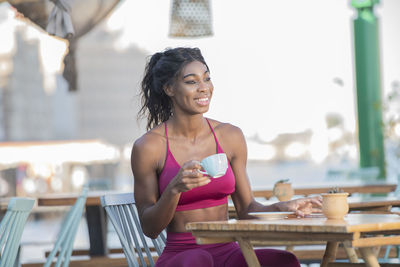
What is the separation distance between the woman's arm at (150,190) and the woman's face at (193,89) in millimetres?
157

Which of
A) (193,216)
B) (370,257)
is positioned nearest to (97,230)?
(193,216)

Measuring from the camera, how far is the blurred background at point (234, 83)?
4.95 m

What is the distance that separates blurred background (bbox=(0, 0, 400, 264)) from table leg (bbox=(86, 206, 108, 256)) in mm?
888

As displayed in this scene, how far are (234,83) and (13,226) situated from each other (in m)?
17.3

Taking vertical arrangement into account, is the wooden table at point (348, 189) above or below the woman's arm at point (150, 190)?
below

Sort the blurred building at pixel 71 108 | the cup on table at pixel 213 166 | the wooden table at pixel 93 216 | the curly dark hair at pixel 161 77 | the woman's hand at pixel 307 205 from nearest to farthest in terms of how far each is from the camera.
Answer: the cup on table at pixel 213 166 → the woman's hand at pixel 307 205 → the curly dark hair at pixel 161 77 → the wooden table at pixel 93 216 → the blurred building at pixel 71 108

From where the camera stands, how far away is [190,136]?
2.41 meters

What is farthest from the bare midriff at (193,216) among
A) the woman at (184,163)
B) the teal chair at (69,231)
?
the teal chair at (69,231)

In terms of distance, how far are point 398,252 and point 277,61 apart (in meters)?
15.7

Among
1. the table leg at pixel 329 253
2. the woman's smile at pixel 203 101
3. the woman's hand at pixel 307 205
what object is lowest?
the table leg at pixel 329 253

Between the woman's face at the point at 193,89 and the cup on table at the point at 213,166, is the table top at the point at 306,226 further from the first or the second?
the woman's face at the point at 193,89

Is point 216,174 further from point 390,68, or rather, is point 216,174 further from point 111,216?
point 390,68

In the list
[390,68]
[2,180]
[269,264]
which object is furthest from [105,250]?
[2,180]

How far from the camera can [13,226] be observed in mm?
2256
